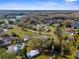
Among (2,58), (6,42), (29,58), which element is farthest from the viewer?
(6,42)

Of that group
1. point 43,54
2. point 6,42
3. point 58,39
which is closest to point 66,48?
point 58,39

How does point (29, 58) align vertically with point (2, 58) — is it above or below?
below

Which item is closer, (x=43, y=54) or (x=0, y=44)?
(x=43, y=54)

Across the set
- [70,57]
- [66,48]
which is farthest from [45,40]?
[70,57]

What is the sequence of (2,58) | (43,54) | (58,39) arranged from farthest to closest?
(58,39)
(43,54)
(2,58)

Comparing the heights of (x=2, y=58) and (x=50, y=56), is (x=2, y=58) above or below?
above

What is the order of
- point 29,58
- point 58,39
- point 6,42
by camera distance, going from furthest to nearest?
point 6,42 < point 58,39 < point 29,58

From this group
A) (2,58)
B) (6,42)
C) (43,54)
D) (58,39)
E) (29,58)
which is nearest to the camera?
(2,58)

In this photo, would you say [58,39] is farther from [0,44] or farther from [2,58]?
[2,58]

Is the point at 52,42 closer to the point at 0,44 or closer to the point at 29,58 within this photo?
the point at 29,58
